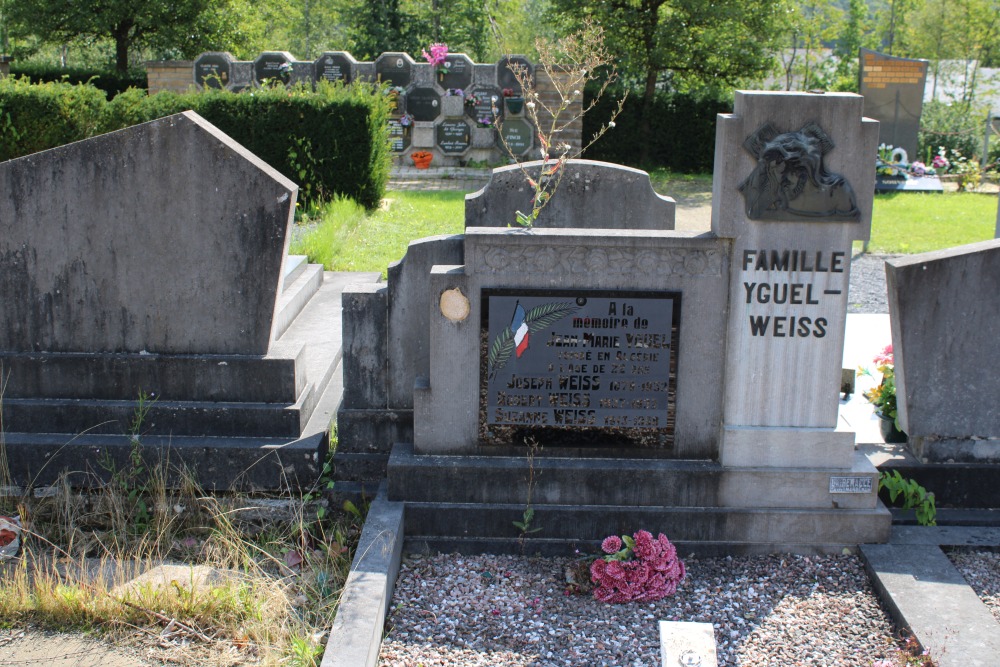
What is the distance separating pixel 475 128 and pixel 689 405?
14.6m

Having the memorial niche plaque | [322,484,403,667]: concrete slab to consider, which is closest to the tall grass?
[322,484,403,667]: concrete slab

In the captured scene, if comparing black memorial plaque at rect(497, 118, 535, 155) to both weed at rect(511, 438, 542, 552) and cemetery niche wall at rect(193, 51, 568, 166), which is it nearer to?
cemetery niche wall at rect(193, 51, 568, 166)

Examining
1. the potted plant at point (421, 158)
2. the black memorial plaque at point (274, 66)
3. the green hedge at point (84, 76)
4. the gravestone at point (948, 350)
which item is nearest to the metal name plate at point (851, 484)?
the gravestone at point (948, 350)

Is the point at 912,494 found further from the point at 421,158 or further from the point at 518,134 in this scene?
the point at 421,158

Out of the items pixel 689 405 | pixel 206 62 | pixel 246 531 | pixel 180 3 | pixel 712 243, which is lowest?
pixel 246 531

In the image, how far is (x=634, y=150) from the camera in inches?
782

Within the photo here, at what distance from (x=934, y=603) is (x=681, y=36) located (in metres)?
16.7

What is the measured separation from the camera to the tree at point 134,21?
2133 centimetres

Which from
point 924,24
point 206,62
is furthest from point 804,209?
point 924,24

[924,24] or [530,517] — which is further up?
[924,24]

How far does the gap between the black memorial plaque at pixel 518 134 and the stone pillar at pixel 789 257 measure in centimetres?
1402

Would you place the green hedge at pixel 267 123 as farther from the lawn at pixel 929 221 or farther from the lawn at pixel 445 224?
the lawn at pixel 929 221

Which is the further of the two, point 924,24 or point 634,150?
point 924,24

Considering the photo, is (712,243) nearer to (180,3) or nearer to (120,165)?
(120,165)
